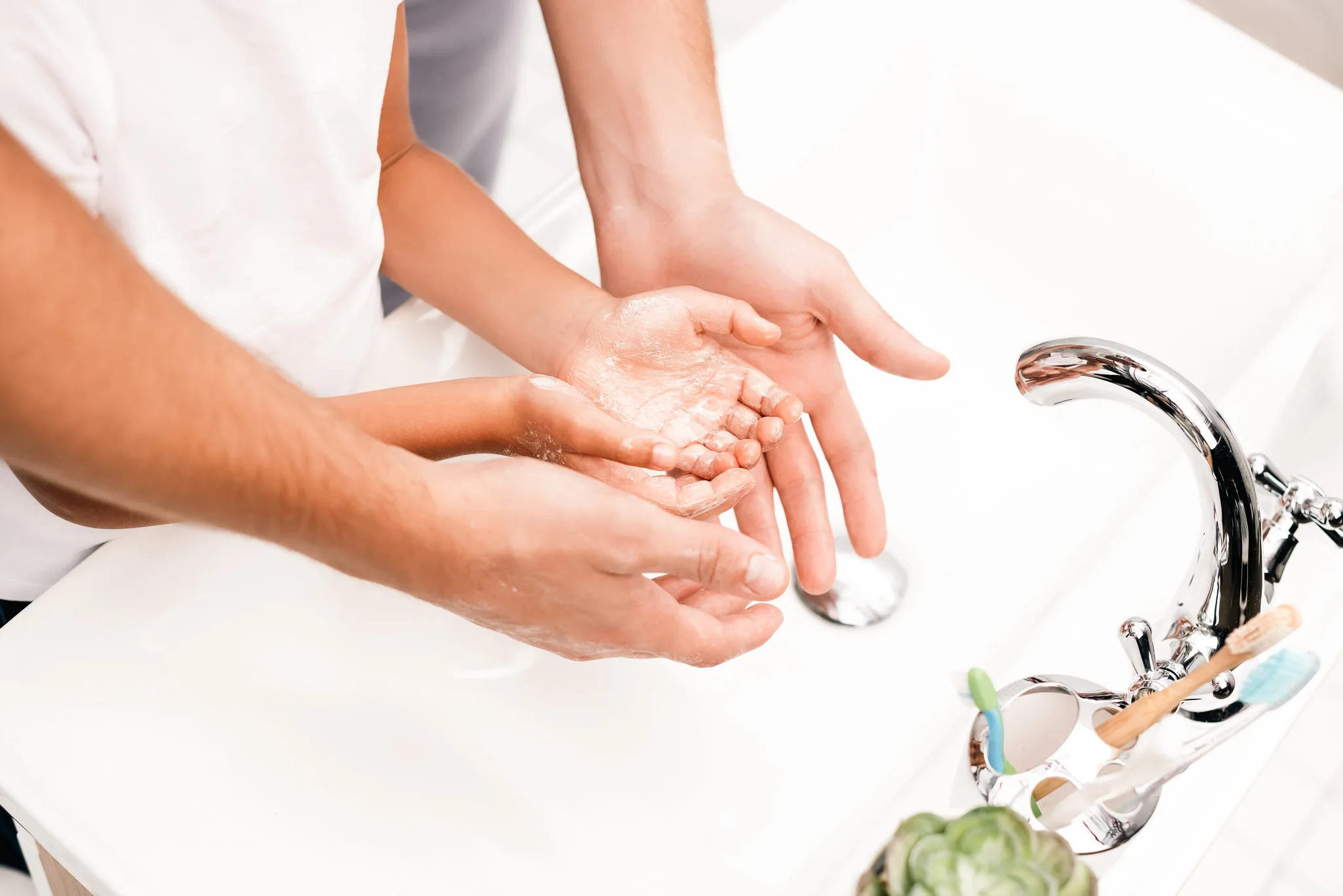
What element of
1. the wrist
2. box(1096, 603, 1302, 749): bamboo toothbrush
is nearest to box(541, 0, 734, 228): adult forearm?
the wrist

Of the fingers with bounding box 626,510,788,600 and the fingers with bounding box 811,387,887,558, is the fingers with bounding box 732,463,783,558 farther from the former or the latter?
the fingers with bounding box 626,510,788,600

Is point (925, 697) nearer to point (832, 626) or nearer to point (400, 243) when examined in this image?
point (832, 626)

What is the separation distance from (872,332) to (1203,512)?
0.75 feet

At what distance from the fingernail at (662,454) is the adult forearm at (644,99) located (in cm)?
25

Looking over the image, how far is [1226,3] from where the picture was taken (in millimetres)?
1081

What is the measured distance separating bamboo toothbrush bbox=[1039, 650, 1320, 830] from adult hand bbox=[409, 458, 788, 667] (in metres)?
0.17

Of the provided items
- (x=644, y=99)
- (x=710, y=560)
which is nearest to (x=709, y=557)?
(x=710, y=560)

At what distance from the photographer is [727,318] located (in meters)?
0.71

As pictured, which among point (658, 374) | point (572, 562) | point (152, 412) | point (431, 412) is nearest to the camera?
point (152, 412)

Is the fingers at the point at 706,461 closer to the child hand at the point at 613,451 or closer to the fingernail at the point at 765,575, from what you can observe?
the child hand at the point at 613,451

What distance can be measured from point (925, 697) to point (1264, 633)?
0.97 feet

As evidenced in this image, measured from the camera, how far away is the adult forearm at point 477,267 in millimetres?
745

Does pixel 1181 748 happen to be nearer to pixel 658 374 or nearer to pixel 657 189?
pixel 658 374

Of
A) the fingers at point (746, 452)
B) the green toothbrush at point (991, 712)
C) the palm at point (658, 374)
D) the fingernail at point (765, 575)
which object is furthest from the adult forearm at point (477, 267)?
the green toothbrush at point (991, 712)
